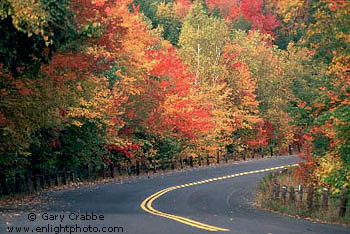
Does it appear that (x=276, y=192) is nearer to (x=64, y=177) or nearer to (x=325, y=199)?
(x=325, y=199)

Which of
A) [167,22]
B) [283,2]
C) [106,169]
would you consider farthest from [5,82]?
[167,22]

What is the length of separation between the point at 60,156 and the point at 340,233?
24343 millimetres

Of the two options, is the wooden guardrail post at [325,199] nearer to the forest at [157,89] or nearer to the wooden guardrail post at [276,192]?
the forest at [157,89]

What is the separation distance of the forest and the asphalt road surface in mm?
2858

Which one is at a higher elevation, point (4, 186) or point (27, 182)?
point (27, 182)

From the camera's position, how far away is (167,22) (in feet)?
325

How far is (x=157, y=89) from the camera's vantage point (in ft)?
157

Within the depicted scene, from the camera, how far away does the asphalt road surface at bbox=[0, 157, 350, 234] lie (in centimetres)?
1742

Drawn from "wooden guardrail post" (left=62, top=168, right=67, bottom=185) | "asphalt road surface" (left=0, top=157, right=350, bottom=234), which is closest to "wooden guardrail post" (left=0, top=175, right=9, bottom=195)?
"asphalt road surface" (left=0, top=157, right=350, bottom=234)

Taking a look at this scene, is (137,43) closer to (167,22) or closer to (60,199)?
(60,199)

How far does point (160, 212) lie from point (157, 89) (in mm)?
25871

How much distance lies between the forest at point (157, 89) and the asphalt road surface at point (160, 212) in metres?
2.86

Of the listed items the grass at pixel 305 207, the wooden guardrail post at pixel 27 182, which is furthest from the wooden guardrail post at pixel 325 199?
the wooden guardrail post at pixel 27 182

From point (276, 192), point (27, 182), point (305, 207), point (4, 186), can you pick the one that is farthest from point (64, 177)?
point (305, 207)
